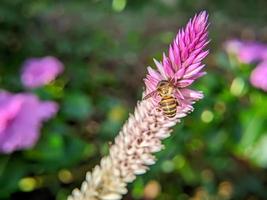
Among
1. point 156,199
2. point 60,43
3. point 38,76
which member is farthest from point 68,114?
point 60,43

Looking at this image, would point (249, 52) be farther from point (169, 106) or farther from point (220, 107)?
point (169, 106)

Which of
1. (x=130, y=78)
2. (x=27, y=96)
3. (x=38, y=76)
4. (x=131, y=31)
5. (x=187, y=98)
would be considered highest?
(x=131, y=31)

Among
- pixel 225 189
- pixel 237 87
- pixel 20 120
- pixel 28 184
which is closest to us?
pixel 20 120

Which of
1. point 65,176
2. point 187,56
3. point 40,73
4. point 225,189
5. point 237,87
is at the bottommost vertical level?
point 187,56

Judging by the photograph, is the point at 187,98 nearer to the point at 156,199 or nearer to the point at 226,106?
the point at 226,106

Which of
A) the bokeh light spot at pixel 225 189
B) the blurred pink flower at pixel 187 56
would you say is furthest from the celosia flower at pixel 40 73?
the blurred pink flower at pixel 187 56

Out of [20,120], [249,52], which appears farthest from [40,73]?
[249,52]
